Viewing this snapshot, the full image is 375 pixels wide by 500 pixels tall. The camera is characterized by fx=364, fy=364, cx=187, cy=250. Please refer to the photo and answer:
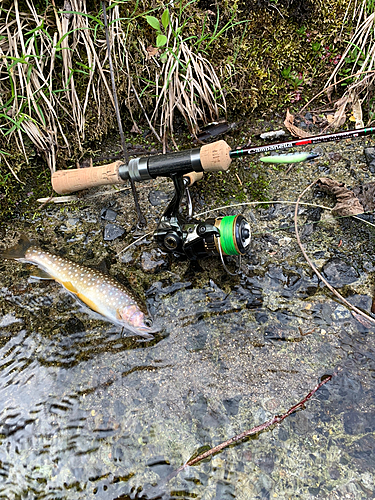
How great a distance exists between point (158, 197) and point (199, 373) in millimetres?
1712

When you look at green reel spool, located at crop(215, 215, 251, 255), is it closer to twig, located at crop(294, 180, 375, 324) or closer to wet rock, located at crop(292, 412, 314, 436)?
twig, located at crop(294, 180, 375, 324)

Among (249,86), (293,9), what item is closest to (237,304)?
(249,86)

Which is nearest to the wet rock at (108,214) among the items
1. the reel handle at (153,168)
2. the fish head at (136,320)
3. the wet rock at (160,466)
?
the reel handle at (153,168)

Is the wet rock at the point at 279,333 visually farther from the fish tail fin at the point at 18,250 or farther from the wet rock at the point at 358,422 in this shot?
the fish tail fin at the point at 18,250

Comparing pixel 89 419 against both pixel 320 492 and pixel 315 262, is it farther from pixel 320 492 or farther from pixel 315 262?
pixel 315 262

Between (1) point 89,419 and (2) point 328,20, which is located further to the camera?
(2) point 328,20

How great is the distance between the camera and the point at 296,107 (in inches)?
152

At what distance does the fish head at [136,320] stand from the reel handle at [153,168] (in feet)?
3.24

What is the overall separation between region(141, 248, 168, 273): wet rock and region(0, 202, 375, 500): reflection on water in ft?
0.42

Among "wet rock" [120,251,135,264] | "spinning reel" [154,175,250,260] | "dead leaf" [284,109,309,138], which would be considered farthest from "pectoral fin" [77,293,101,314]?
"dead leaf" [284,109,309,138]

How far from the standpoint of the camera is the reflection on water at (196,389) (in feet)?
7.19

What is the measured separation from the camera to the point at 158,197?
11.5 feet

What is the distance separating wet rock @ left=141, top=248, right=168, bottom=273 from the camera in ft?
10.2

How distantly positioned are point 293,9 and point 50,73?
2.50m
